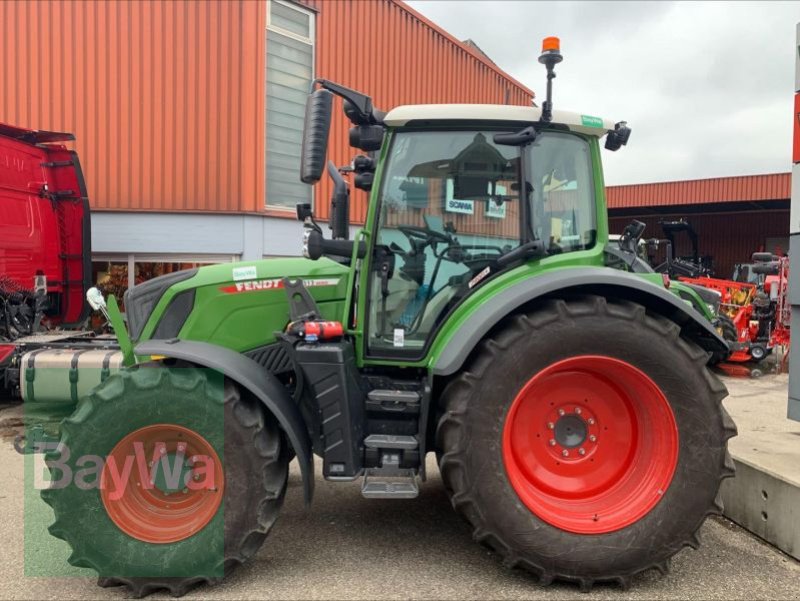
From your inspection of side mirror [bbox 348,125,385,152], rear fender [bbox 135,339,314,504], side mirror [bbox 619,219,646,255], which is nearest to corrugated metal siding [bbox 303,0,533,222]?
side mirror [bbox 619,219,646,255]

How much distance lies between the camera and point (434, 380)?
10.1 feet

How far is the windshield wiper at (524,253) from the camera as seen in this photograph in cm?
305

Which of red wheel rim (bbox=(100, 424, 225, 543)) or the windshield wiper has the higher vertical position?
the windshield wiper

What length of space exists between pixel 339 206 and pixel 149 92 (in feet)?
23.7

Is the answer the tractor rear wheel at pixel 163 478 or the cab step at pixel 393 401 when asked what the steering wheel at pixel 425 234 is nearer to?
the cab step at pixel 393 401

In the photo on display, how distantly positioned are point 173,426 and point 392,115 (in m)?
1.86

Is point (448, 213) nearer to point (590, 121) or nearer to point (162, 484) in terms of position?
point (590, 121)

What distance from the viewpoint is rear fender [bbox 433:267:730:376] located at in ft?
9.16

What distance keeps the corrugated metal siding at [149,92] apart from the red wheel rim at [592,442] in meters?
7.04

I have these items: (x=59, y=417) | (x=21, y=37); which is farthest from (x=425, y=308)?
(x=21, y=37)

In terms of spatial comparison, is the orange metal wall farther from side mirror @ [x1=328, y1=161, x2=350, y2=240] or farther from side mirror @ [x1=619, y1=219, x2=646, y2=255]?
side mirror @ [x1=328, y1=161, x2=350, y2=240]

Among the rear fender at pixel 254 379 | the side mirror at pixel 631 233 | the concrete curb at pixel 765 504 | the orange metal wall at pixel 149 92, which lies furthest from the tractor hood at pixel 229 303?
the orange metal wall at pixel 149 92

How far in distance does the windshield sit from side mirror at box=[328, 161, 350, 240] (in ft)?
0.74

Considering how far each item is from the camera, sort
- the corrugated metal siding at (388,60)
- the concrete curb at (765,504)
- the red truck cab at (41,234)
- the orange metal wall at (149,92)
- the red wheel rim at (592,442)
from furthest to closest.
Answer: the corrugated metal siding at (388,60) → the orange metal wall at (149,92) → the red truck cab at (41,234) → the concrete curb at (765,504) → the red wheel rim at (592,442)
